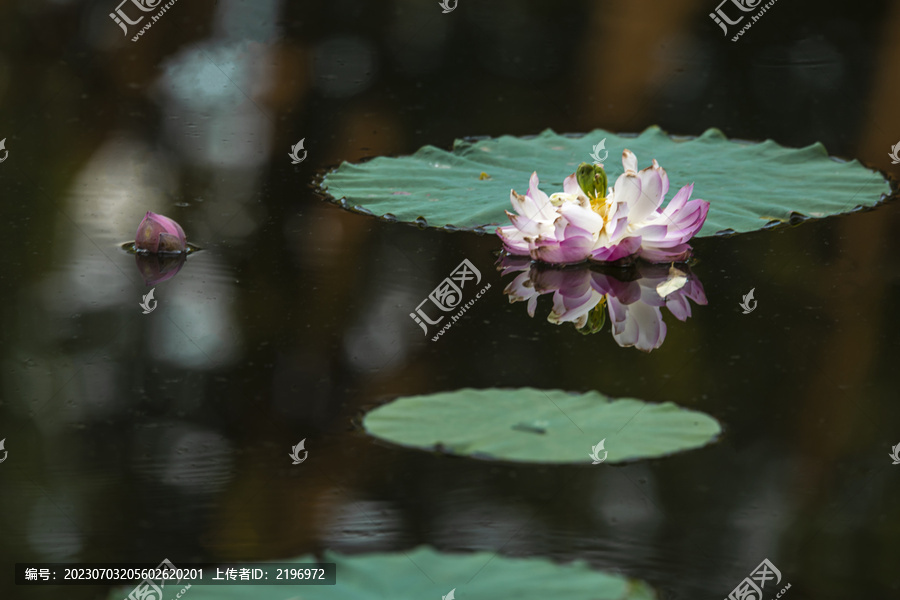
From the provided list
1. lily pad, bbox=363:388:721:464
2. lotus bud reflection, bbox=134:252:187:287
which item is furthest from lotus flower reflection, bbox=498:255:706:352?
lotus bud reflection, bbox=134:252:187:287

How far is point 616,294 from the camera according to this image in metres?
2.41

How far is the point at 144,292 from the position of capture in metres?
2.43

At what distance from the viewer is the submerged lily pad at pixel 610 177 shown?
2816mm

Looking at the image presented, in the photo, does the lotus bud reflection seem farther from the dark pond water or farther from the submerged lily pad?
the submerged lily pad

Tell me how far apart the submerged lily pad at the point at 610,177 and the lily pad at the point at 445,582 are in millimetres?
1412

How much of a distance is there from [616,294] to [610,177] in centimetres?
59

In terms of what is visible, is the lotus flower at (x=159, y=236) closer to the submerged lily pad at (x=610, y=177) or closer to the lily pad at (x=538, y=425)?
the submerged lily pad at (x=610, y=177)

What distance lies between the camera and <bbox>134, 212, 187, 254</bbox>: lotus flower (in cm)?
263

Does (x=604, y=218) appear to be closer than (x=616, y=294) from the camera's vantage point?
No

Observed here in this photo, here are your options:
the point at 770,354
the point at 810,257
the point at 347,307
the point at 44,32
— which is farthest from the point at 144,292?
the point at 44,32

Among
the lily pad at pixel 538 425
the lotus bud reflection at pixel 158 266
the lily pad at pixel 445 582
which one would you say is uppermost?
the lily pad at pixel 445 582

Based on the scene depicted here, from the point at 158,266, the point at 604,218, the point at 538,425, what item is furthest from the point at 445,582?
the point at 158,266

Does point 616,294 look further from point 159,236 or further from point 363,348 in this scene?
point 159,236

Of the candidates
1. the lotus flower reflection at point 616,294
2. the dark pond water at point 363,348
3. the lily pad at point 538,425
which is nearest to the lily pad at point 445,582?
the dark pond water at point 363,348
